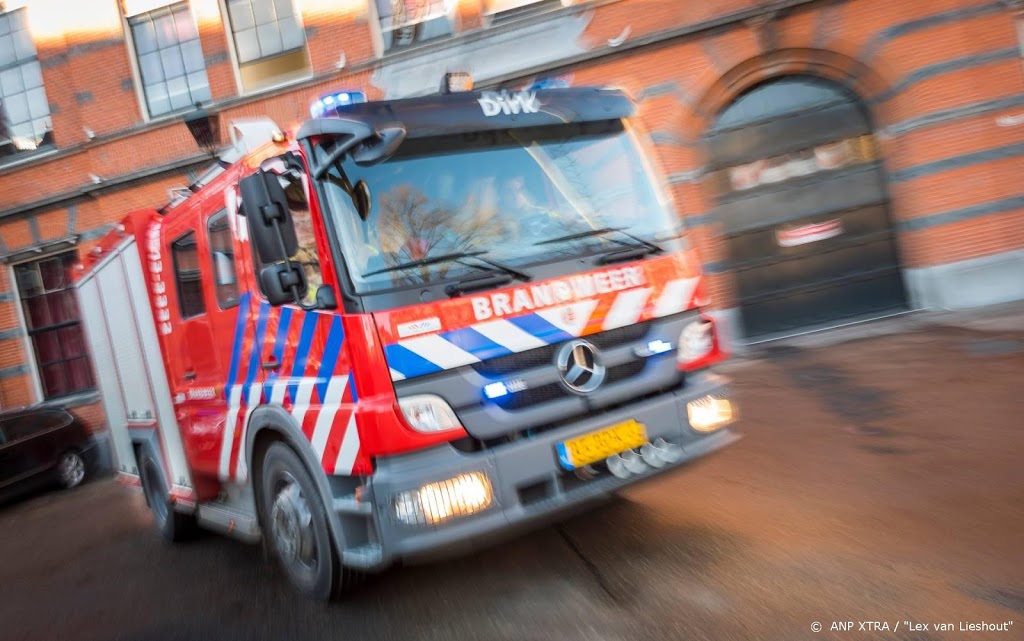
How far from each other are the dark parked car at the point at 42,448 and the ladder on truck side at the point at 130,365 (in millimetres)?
4360

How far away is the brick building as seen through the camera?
33.8 feet

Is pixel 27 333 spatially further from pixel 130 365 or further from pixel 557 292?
pixel 557 292

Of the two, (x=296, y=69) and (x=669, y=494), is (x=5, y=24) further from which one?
(x=669, y=494)

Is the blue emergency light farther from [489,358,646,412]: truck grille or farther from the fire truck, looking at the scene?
[489,358,646,412]: truck grille

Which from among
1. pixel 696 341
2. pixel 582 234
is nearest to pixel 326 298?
pixel 582 234

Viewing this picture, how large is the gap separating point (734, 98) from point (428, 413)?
905 cm

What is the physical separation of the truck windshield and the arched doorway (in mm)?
7237

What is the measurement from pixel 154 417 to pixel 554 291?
3947 mm

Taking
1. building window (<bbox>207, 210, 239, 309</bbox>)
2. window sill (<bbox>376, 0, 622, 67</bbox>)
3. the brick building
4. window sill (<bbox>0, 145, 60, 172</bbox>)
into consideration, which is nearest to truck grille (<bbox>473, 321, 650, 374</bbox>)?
building window (<bbox>207, 210, 239, 309</bbox>)

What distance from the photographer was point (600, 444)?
12.3ft

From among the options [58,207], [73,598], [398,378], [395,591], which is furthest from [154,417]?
[58,207]

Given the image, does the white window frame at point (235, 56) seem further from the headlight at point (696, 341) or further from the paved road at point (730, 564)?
Result: the headlight at point (696, 341)

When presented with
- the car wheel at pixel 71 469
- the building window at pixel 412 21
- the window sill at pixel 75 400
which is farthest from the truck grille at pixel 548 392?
the window sill at pixel 75 400

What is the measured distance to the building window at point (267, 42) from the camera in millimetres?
12523
